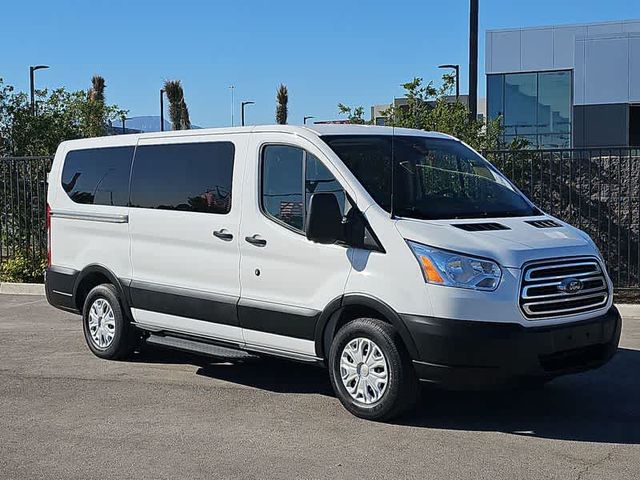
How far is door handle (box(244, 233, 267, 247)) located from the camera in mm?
7094

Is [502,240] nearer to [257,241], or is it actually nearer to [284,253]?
[284,253]

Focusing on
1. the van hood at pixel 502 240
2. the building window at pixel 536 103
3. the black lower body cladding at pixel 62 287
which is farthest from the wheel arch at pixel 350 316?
the building window at pixel 536 103

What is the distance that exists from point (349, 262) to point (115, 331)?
302cm

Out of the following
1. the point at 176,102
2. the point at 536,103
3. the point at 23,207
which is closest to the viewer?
the point at 23,207

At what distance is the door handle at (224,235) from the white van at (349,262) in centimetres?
3

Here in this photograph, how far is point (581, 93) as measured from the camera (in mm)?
38781

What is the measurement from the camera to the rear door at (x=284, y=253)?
6.74 metres

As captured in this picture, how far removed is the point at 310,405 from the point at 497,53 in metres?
35.6

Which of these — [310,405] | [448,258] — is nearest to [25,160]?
[310,405]

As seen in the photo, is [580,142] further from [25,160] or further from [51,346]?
[51,346]

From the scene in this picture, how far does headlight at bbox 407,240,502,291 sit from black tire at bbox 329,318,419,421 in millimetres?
532

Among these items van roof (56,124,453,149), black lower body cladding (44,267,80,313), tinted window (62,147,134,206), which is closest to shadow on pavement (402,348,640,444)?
van roof (56,124,453,149)

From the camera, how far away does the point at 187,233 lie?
7.71 metres

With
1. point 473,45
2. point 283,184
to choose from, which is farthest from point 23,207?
point 283,184
